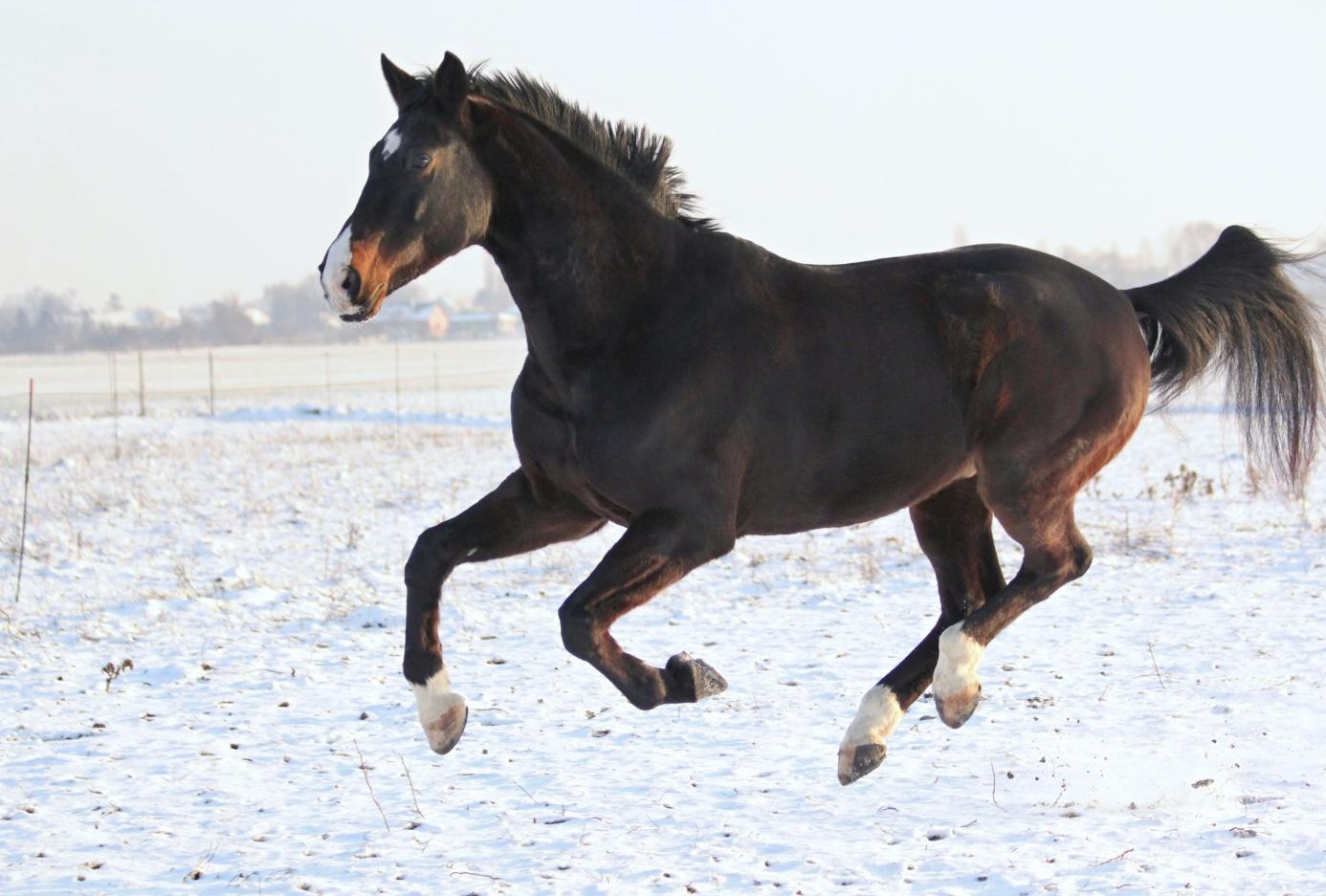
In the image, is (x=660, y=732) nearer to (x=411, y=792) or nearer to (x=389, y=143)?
(x=411, y=792)

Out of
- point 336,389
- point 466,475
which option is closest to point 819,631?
point 466,475

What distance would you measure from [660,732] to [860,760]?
84.8 inches

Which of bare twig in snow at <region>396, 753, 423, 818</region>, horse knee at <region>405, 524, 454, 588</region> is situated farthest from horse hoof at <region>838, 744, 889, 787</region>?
bare twig in snow at <region>396, 753, 423, 818</region>

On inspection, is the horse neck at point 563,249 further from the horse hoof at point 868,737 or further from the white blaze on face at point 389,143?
the horse hoof at point 868,737

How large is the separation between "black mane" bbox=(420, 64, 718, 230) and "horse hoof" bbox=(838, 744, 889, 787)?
73.8 inches

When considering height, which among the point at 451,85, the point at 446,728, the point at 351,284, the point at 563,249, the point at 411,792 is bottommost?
the point at 411,792

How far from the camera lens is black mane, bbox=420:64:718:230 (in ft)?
15.5

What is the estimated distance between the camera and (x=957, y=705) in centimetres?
473

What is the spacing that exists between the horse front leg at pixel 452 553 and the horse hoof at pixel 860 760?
1.23 m

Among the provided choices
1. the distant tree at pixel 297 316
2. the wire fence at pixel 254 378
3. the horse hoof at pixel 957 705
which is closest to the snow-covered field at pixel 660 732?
the horse hoof at pixel 957 705

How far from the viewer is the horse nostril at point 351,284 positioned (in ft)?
13.1

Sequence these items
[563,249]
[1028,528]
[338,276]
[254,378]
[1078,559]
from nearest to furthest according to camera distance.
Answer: [338,276] → [563,249] → [1028,528] → [1078,559] → [254,378]

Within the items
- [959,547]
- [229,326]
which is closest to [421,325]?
[229,326]

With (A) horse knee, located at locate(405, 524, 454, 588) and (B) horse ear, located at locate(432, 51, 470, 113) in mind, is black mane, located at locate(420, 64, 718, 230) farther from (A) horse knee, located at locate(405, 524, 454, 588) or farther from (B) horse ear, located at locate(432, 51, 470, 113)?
(A) horse knee, located at locate(405, 524, 454, 588)
